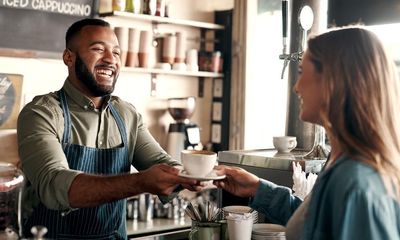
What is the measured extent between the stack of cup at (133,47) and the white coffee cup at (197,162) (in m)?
2.52

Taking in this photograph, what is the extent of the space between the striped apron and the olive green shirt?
4cm

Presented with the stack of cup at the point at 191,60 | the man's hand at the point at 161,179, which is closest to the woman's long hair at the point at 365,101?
the man's hand at the point at 161,179

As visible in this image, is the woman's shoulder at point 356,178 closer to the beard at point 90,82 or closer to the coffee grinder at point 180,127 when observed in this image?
the beard at point 90,82

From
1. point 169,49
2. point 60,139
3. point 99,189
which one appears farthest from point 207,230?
point 169,49

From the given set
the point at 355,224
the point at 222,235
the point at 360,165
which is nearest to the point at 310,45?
the point at 360,165

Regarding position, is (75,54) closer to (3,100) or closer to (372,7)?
(3,100)

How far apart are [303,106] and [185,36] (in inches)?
126

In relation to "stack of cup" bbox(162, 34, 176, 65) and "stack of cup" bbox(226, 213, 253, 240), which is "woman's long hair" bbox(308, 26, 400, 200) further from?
"stack of cup" bbox(162, 34, 176, 65)

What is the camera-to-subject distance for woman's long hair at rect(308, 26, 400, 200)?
1.40 m

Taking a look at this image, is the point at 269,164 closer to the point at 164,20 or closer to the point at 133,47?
the point at 133,47

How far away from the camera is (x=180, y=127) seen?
4609 millimetres

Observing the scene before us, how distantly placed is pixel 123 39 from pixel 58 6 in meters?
0.54

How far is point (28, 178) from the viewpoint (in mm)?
2148

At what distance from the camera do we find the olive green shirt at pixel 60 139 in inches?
78.2
